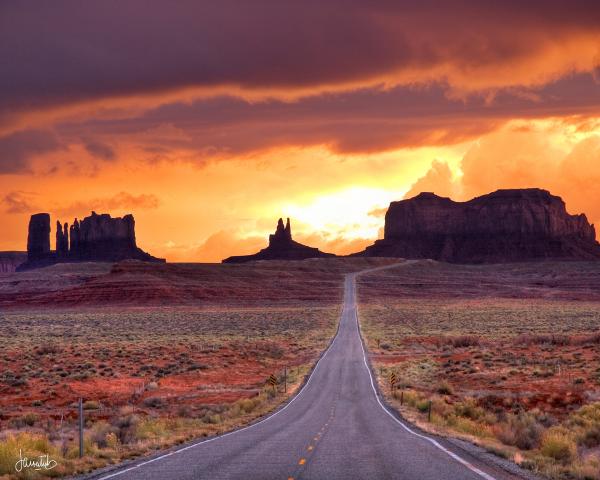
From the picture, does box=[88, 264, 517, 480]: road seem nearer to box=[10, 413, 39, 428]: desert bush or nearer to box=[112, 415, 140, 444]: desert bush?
box=[112, 415, 140, 444]: desert bush

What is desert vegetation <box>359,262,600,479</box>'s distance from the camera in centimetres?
2189

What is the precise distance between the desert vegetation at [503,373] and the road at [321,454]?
169 cm

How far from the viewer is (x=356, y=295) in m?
144

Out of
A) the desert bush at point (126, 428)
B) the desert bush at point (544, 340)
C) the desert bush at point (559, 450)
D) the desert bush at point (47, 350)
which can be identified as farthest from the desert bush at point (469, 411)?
the desert bush at point (47, 350)

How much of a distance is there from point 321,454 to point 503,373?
1076 inches

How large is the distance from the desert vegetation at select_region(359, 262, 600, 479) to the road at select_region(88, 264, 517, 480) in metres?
1.69

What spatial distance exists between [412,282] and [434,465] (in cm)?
15264

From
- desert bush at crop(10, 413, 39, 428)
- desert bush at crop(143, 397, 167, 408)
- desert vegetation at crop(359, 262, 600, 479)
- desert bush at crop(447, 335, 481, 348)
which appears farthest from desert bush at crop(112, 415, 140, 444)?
desert bush at crop(447, 335, 481, 348)

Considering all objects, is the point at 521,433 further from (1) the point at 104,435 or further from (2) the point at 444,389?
(2) the point at 444,389

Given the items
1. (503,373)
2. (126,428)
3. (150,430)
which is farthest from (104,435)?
(503,373)

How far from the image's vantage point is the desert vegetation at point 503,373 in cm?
2189

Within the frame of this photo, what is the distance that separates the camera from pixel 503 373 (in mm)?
43000

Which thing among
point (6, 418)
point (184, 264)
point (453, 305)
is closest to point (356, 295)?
point (453, 305)

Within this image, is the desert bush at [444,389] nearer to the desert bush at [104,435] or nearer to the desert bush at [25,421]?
the desert bush at [104,435]
